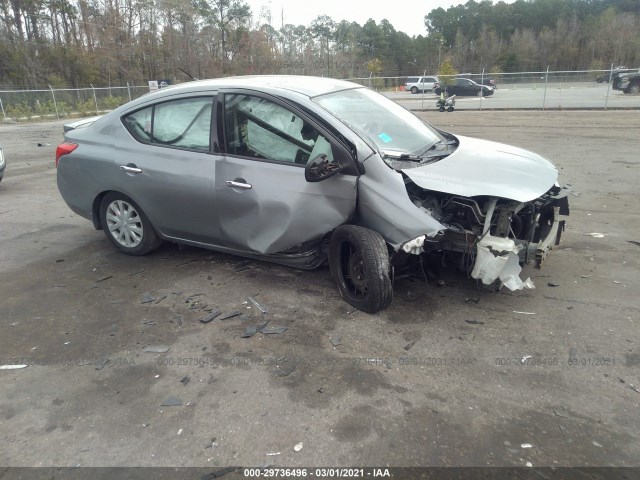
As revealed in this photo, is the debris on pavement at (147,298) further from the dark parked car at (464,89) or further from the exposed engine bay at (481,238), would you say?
the dark parked car at (464,89)

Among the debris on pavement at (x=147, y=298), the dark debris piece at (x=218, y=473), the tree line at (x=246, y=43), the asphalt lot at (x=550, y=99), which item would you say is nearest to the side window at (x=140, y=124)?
the debris on pavement at (x=147, y=298)

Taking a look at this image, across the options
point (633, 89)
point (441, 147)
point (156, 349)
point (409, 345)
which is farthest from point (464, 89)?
point (156, 349)

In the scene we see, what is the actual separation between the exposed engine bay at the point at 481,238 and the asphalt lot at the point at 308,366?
1.24 ft

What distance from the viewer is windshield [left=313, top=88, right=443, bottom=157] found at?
4.05 meters

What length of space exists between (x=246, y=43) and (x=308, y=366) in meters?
51.5

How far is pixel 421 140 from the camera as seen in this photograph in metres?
4.51

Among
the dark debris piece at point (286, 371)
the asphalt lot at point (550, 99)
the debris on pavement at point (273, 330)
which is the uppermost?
the asphalt lot at point (550, 99)

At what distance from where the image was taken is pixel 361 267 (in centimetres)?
381

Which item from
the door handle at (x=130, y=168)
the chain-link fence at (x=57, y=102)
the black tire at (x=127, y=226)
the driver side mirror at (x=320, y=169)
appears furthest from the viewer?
the chain-link fence at (x=57, y=102)

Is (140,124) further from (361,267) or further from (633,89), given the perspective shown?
(633,89)

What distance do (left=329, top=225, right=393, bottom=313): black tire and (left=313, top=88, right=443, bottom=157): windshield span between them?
0.77 meters

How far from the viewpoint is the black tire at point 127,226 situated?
191 inches

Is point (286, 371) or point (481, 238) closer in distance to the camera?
point (286, 371)

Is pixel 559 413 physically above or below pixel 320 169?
below
